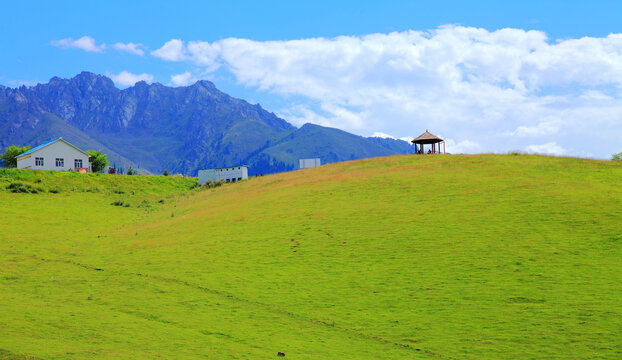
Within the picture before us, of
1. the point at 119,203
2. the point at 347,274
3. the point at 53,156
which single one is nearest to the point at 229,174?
the point at 119,203

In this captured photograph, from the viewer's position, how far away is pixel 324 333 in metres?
20.1

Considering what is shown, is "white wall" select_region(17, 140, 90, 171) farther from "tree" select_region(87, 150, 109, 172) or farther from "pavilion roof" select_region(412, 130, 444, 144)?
Answer: "pavilion roof" select_region(412, 130, 444, 144)

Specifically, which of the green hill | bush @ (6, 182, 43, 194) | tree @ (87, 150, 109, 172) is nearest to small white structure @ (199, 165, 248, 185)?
bush @ (6, 182, 43, 194)

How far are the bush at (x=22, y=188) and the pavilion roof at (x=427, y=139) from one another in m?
55.4

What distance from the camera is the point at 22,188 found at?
224 feet

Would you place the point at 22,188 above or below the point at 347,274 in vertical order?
above

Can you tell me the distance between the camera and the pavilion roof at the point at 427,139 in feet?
244

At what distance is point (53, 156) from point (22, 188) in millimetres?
36117

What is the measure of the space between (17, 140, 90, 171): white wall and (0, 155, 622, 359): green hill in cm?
5283

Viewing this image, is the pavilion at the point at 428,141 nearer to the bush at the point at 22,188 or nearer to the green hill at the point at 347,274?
the green hill at the point at 347,274

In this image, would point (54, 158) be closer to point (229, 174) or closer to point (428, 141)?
point (229, 174)

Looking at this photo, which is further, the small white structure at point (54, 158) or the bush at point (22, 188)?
the small white structure at point (54, 158)

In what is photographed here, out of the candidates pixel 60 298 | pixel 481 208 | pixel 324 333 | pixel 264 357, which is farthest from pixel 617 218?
pixel 60 298

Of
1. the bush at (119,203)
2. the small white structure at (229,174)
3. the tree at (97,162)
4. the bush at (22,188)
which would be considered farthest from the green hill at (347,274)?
the tree at (97,162)
